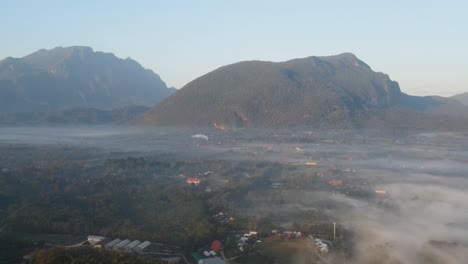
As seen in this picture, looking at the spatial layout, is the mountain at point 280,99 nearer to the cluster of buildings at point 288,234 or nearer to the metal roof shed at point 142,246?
the cluster of buildings at point 288,234

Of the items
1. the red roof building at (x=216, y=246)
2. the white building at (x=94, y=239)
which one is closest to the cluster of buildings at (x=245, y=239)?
the red roof building at (x=216, y=246)

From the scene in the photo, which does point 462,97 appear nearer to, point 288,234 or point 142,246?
point 288,234

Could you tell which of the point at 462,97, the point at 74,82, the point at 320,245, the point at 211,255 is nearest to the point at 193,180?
the point at 211,255

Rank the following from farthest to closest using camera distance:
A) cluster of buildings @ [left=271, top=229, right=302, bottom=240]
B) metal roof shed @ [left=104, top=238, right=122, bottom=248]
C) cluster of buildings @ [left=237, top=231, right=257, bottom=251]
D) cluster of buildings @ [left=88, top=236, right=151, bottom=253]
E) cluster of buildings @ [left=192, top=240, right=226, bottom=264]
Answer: cluster of buildings @ [left=271, top=229, right=302, bottom=240] → cluster of buildings @ [left=237, top=231, right=257, bottom=251] → metal roof shed @ [left=104, top=238, right=122, bottom=248] → cluster of buildings @ [left=88, top=236, right=151, bottom=253] → cluster of buildings @ [left=192, top=240, right=226, bottom=264]

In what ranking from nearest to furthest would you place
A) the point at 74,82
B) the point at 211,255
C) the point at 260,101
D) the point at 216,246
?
1. the point at 211,255
2. the point at 216,246
3. the point at 260,101
4. the point at 74,82

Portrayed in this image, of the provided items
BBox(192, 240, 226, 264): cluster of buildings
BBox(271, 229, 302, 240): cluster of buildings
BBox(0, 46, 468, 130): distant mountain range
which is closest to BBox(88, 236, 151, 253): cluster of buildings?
BBox(192, 240, 226, 264): cluster of buildings

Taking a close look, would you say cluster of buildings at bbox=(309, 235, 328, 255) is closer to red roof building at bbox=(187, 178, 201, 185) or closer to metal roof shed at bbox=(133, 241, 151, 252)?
metal roof shed at bbox=(133, 241, 151, 252)
